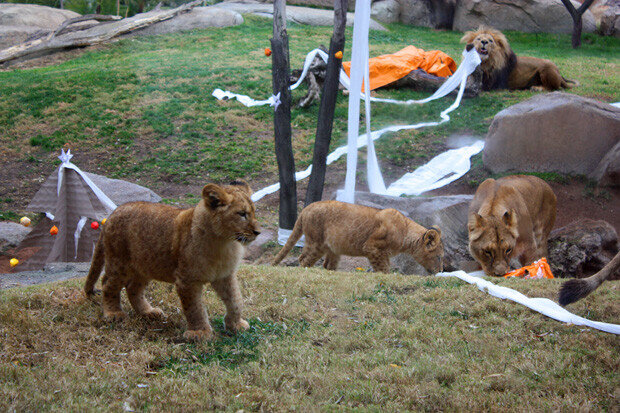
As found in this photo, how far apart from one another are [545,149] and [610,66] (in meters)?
10.7

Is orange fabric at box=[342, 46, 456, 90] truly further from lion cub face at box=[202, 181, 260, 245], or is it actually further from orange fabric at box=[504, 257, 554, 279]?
lion cub face at box=[202, 181, 260, 245]

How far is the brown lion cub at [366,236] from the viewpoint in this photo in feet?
26.2

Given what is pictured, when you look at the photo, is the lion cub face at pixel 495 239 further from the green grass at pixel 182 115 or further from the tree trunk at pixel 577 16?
the tree trunk at pixel 577 16

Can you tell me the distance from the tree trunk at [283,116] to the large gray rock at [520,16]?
1831 centimetres

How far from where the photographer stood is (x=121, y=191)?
1079 centimetres

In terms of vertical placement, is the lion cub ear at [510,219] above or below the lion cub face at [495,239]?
above

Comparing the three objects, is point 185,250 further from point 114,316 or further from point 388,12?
point 388,12

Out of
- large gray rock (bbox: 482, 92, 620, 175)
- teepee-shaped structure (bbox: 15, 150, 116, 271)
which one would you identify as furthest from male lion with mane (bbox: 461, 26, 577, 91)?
teepee-shaped structure (bbox: 15, 150, 116, 271)

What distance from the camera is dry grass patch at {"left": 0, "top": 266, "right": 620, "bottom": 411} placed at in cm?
377

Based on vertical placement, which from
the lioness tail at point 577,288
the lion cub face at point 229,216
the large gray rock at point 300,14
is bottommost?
the lioness tail at point 577,288

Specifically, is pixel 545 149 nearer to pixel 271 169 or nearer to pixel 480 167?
pixel 480 167

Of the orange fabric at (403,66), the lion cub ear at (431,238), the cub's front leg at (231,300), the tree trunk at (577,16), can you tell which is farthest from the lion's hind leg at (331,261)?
the tree trunk at (577,16)

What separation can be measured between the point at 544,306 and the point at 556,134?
6848 millimetres

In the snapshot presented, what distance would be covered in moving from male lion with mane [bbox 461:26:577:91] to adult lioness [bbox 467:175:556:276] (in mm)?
8766
